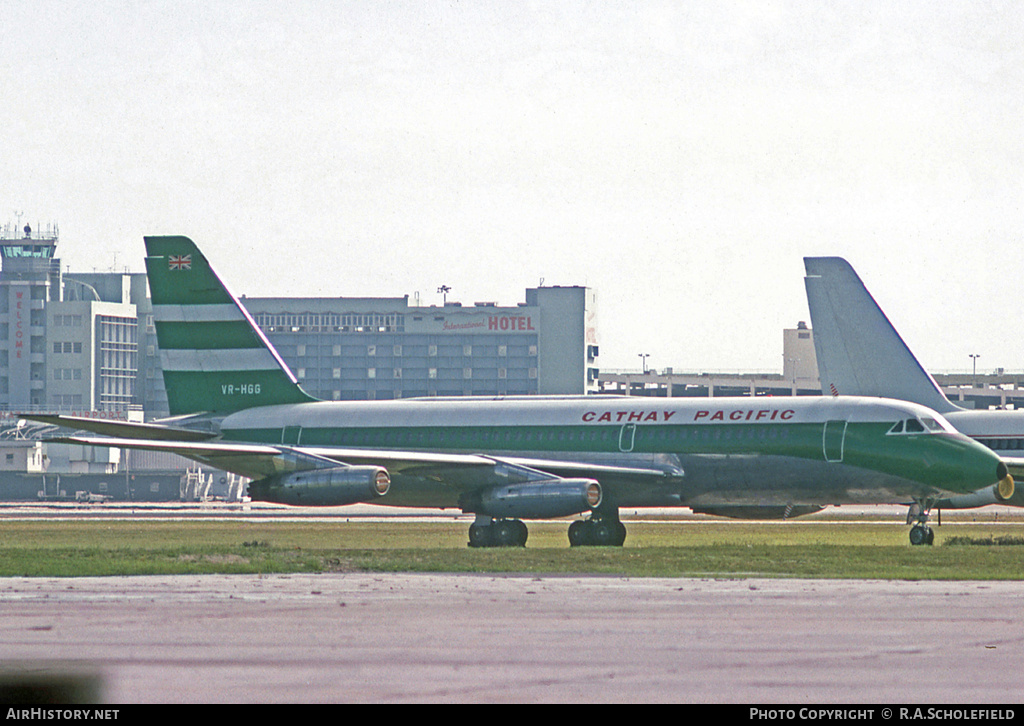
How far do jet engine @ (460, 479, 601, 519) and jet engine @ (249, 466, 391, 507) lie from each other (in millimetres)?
3066

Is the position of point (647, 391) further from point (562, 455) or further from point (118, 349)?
point (562, 455)

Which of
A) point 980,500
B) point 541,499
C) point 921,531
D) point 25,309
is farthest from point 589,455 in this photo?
point 25,309

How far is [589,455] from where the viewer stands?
146ft

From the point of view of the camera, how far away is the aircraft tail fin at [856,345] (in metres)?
58.8

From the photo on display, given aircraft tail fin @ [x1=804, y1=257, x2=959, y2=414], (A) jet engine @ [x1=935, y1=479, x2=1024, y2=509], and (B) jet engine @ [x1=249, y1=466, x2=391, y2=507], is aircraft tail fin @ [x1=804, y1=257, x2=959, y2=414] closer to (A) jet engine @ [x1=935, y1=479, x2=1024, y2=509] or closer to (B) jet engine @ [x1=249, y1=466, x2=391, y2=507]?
(A) jet engine @ [x1=935, y1=479, x2=1024, y2=509]

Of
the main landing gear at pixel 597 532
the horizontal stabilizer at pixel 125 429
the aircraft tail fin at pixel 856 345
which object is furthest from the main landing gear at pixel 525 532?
the aircraft tail fin at pixel 856 345

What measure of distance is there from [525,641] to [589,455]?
2794 cm

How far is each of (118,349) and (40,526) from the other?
132 m

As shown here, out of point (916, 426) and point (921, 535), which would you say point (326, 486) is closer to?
point (916, 426)

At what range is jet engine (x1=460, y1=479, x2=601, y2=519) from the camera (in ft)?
132

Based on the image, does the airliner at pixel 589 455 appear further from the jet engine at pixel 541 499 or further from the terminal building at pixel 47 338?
the terminal building at pixel 47 338

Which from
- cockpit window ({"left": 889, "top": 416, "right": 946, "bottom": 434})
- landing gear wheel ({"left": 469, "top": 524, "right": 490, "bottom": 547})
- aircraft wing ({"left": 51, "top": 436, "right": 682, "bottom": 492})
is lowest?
landing gear wheel ({"left": 469, "top": 524, "right": 490, "bottom": 547})

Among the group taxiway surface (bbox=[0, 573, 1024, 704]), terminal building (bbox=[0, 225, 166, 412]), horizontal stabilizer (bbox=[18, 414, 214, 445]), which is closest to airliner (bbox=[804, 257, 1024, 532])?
horizontal stabilizer (bbox=[18, 414, 214, 445])

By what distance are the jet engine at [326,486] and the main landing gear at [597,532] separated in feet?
19.5
